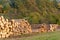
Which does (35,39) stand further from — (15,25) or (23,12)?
(23,12)

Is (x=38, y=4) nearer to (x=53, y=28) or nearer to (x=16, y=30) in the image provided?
(x=53, y=28)

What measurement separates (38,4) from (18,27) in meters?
19.4

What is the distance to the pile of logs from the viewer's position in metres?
18.5

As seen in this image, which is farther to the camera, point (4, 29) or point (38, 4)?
point (38, 4)

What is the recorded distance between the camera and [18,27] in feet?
68.5

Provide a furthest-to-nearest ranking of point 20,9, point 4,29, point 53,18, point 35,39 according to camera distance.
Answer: point 20,9 < point 53,18 < point 4,29 < point 35,39

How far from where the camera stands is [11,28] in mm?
19750

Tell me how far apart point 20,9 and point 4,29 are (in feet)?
59.9

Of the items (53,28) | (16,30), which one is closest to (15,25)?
(16,30)

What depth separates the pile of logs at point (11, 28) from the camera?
18453 millimetres

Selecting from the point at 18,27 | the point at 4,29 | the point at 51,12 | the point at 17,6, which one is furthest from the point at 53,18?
the point at 4,29

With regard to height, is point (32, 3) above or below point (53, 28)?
above

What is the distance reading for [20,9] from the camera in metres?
36.7

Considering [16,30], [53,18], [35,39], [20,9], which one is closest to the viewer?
[35,39]
